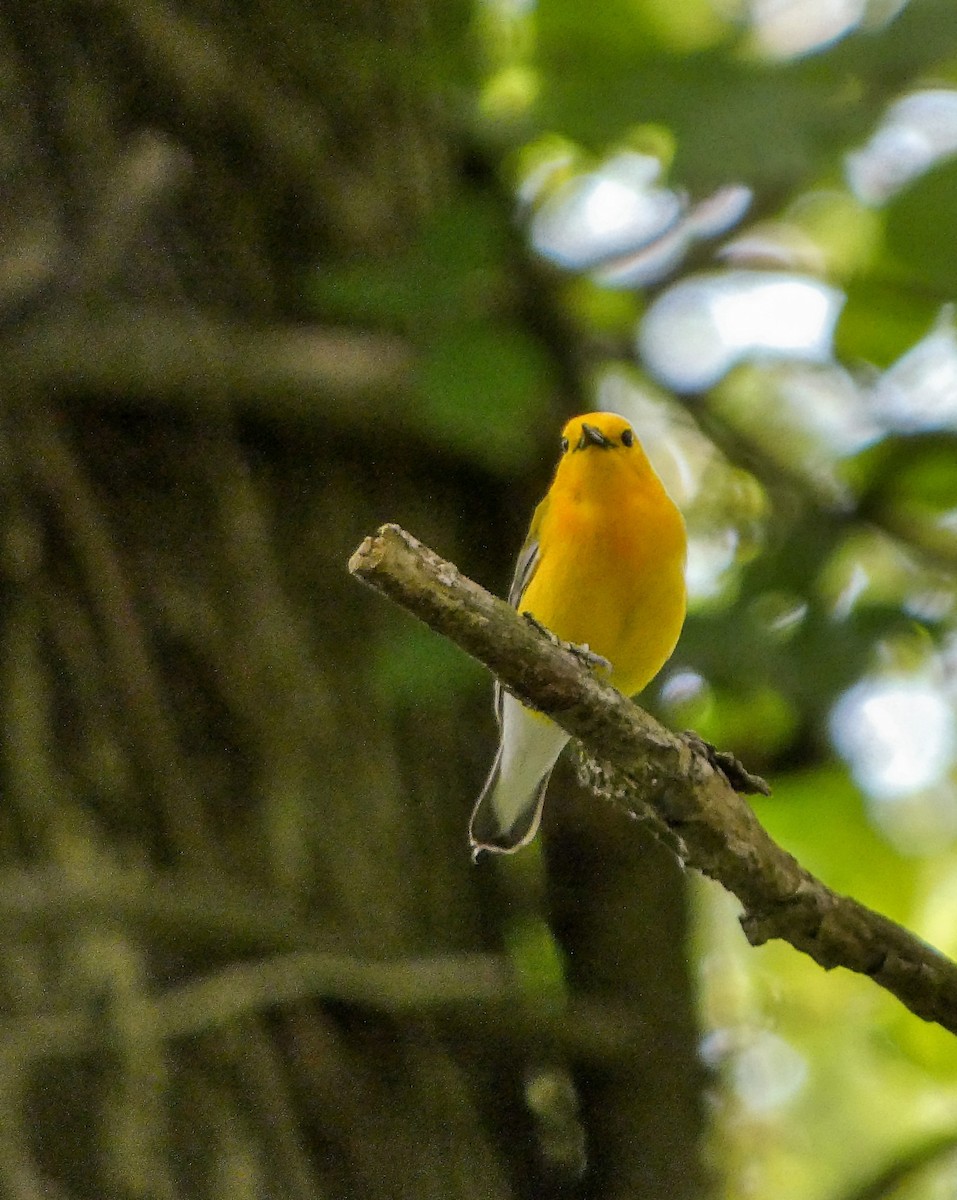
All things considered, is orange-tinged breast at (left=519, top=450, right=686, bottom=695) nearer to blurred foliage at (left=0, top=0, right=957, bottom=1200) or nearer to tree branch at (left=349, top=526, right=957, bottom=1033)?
blurred foliage at (left=0, top=0, right=957, bottom=1200)

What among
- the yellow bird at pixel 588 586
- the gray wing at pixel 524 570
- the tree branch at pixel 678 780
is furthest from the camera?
the gray wing at pixel 524 570

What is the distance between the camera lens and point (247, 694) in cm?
316

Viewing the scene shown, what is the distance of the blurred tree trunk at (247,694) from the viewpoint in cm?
287

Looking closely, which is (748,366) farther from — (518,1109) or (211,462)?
(518,1109)

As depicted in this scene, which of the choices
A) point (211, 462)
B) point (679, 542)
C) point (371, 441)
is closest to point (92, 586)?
point (211, 462)

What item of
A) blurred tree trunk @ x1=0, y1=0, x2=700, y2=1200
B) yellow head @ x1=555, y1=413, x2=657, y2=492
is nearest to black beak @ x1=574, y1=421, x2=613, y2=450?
yellow head @ x1=555, y1=413, x2=657, y2=492

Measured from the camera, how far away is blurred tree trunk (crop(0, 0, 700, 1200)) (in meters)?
2.87

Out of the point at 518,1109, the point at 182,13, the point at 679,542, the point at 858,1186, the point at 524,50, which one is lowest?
the point at 858,1186

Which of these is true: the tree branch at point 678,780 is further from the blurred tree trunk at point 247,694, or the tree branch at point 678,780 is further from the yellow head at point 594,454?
the yellow head at point 594,454

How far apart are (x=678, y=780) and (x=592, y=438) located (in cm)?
162

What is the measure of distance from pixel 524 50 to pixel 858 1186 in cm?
270

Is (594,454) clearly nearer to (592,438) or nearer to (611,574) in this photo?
(592,438)

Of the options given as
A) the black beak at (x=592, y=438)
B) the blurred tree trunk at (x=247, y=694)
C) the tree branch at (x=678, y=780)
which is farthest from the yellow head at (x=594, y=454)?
the tree branch at (x=678, y=780)

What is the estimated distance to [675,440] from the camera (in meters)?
4.20
